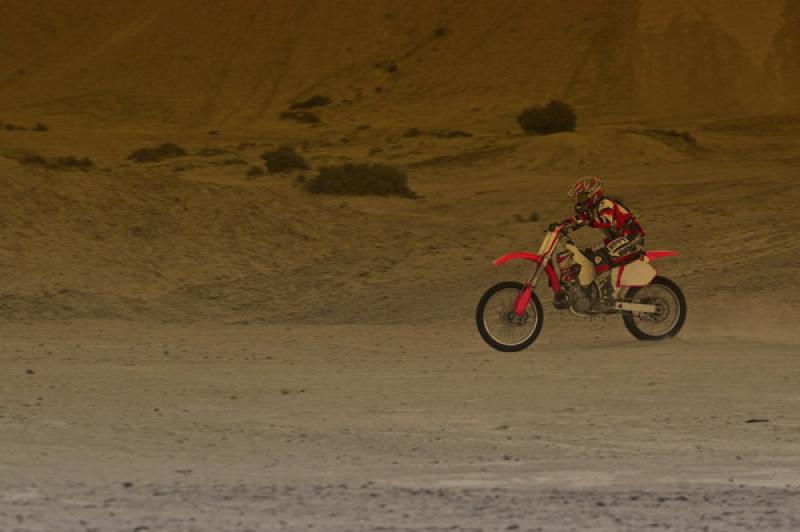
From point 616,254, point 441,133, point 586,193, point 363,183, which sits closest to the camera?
point 586,193

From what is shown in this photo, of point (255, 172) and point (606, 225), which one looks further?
point (255, 172)

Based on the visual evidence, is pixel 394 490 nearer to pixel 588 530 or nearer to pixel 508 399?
pixel 588 530

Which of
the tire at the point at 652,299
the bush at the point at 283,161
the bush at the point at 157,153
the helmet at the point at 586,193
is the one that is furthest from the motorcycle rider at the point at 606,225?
the bush at the point at 157,153

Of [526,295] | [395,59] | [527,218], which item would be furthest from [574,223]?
[395,59]

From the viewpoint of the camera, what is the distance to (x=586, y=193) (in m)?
13.2

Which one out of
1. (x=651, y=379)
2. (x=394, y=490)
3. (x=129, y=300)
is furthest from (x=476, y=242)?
(x=394, y=490)

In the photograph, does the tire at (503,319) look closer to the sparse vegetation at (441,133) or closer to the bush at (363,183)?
the bush at (363,183)

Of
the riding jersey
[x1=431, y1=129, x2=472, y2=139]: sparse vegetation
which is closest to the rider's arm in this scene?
the riding jersey

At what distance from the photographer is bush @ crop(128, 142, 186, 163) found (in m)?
40.6

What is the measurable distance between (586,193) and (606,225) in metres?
0.32

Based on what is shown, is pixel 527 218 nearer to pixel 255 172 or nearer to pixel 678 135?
pixel 255 172

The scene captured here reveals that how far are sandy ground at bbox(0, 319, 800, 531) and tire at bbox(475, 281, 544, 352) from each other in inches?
6.4

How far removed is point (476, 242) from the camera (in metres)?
22.4

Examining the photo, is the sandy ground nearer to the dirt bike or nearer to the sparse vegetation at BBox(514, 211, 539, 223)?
the dirt bike
